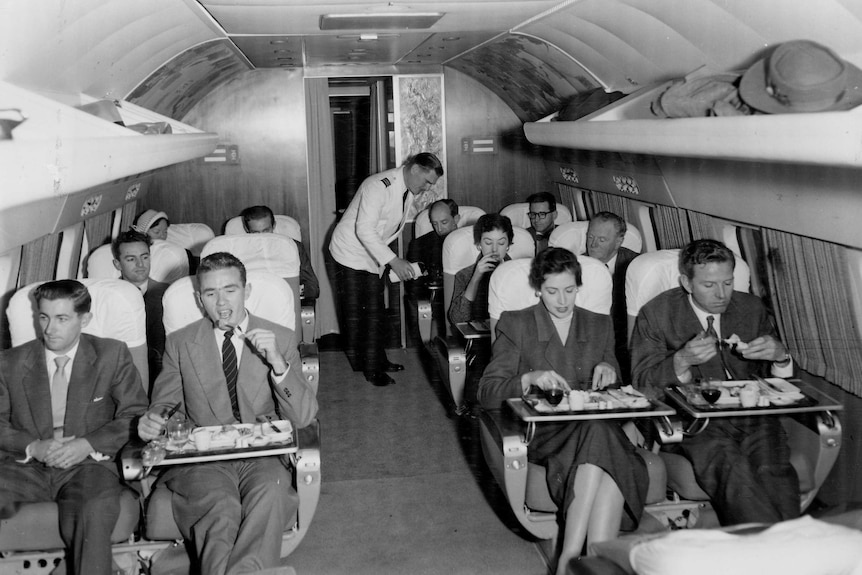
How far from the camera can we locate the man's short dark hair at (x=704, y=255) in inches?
151

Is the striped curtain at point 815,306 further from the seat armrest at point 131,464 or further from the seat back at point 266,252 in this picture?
the seat armrest at point 131,464

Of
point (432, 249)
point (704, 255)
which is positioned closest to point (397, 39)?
point (432, 249)

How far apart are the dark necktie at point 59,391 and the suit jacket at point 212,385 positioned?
375 mm

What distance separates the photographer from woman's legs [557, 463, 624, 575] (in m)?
3.29

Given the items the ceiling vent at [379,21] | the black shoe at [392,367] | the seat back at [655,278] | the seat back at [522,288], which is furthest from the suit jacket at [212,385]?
the black shoe at [392,367]

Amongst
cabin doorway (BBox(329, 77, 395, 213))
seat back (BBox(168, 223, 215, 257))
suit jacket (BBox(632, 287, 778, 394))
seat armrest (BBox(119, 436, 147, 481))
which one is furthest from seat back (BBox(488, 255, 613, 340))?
cabin doorway (BBox(329, 77, 395, 213))

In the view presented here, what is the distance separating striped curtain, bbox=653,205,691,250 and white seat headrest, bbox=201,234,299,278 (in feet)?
8.48

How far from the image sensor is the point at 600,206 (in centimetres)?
699

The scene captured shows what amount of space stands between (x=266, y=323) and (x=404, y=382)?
3017mm

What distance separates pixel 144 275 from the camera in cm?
507

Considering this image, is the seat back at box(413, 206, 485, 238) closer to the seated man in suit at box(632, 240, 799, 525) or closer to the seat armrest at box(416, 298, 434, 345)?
the seat armrest at box(416, 298, 434, 345)

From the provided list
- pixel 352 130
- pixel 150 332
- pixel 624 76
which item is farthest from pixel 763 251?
pixel 352 130

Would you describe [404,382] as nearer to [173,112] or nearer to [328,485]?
[328,485]

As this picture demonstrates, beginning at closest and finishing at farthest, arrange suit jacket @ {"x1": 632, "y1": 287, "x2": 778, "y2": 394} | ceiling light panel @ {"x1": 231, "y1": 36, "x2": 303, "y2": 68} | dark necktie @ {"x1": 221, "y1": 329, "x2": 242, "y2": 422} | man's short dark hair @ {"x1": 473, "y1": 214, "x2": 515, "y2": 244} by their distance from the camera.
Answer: dark necktie @ {"x1": 221, "y1": 329, "x2": 242, "y2": 422}, suit jacket @ {"x1": 632, "y1": 287, "x2": 778, "y2": 394}, man's short dark hair @ {"x1": 473, "y1": 214, "x2": 515, "y2": 244}, ceiling light panel @ {"x1": 231, "y1": 36, "x2": 303, "y2": 68}
